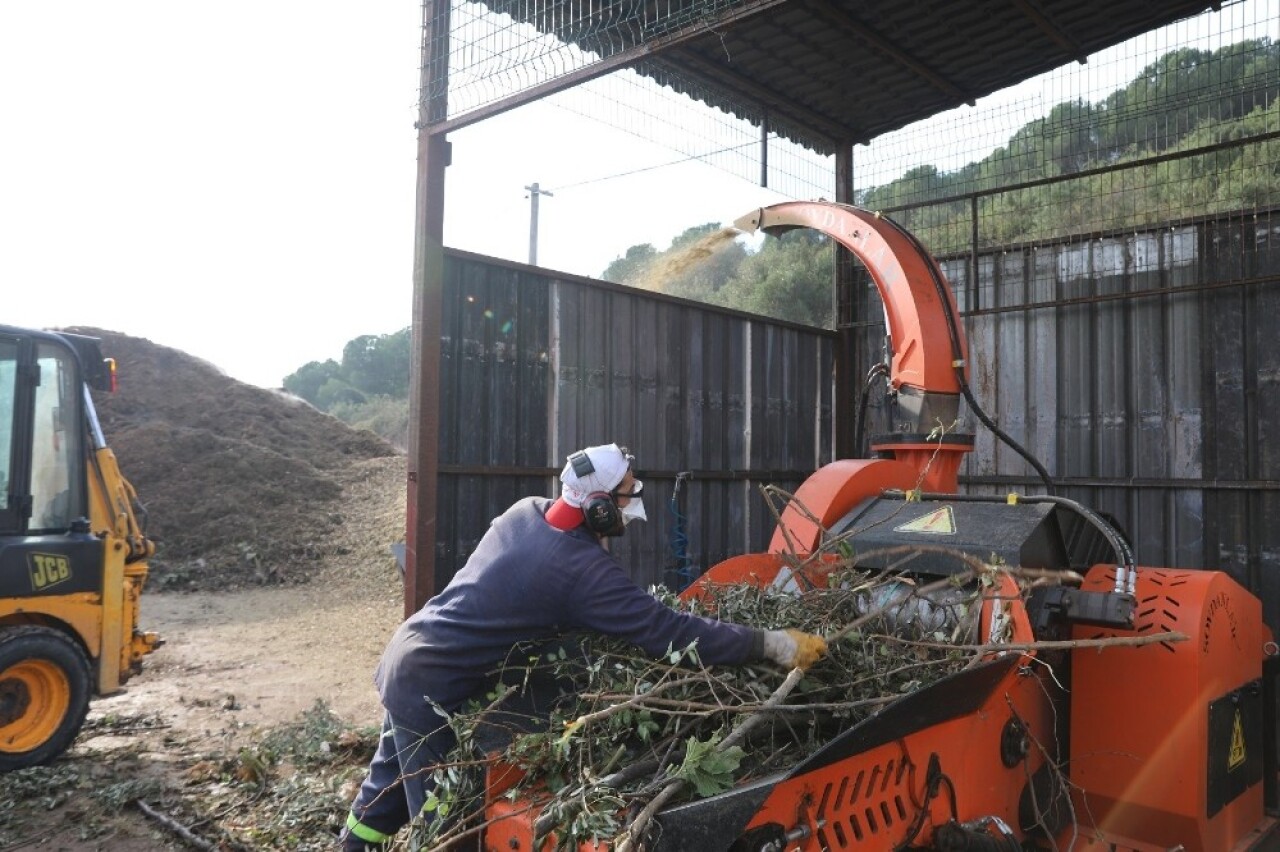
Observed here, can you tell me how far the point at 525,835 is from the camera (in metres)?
2.42

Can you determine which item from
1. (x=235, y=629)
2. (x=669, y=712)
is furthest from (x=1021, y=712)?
(x=235, y=629)

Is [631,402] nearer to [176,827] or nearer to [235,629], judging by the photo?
[176,827]

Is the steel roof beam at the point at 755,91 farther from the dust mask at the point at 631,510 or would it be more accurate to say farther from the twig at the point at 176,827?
the twig at the point at 176,827

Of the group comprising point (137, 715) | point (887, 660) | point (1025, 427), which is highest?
point (1025, 427)

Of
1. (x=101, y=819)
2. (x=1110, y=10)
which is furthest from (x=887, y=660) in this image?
(x=1110, y=10)

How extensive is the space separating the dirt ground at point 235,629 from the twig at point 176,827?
0.05 feet

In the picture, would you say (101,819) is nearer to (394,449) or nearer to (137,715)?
(137,715)

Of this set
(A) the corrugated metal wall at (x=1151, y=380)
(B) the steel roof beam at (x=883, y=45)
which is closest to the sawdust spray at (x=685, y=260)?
(B) the steel roof beam at (x=883, y=45)

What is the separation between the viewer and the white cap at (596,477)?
3.11 m

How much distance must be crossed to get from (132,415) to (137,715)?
13.8 metres

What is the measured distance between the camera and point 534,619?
9.80 ft

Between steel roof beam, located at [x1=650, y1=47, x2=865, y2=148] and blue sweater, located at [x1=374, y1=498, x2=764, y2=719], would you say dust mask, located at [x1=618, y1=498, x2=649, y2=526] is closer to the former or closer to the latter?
blue sweater, located at [x1=374, y1=498, x2=764, y2=719]

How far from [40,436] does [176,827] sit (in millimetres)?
3010

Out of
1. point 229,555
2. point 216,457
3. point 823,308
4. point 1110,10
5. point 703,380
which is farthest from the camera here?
point 823,308
